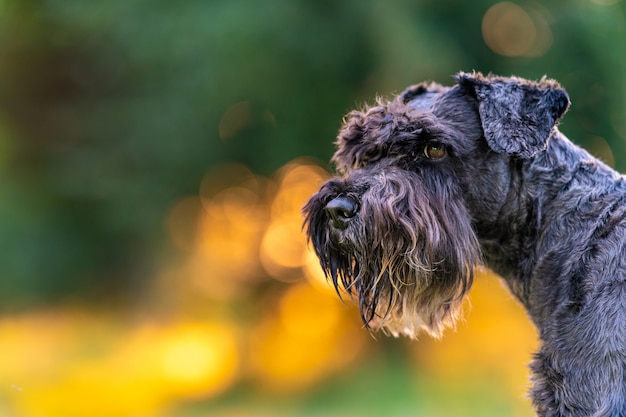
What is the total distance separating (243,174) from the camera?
394 inches

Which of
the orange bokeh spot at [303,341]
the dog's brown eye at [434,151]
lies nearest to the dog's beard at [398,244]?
the dog's brown eye at [434,151]

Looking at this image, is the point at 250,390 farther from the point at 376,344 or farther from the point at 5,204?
the point at 5,204

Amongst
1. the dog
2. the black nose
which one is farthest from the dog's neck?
the black nose

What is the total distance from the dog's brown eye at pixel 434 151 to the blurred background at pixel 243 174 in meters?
4.64

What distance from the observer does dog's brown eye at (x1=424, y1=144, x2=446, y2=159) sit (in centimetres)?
336

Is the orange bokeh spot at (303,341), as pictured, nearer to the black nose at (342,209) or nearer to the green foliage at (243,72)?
the green foliage at (243,72)

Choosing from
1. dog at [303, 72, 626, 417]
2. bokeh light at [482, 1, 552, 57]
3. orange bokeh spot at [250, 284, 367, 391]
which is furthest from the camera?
orange bokeh spot at [250, 284, 367, 391]

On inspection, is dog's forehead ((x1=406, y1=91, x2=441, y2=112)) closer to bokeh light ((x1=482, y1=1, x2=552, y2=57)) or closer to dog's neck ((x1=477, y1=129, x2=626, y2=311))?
dog's neck ((x1=477, y1=129, x2=626, y2=311))

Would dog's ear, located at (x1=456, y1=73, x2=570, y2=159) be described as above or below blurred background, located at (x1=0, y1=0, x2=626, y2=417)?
below

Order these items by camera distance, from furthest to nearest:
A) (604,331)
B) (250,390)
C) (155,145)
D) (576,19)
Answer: (250,390)
(155,145)
(576,19)
(604,331)

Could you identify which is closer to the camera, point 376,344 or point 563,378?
point 563,378

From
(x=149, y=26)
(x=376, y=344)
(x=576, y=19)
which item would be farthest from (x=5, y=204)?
(x=576, y=19)

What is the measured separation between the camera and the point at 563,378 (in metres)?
2.96

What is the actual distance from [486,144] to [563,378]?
1.22 meters
